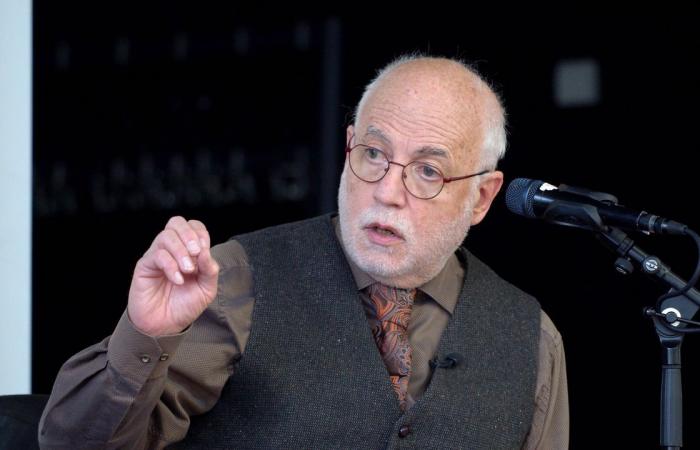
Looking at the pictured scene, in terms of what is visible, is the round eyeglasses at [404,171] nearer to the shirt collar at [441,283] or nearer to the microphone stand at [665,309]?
the shirt collar at [441,283]

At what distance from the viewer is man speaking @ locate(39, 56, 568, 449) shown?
2.21 m

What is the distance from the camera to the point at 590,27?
11.2ft

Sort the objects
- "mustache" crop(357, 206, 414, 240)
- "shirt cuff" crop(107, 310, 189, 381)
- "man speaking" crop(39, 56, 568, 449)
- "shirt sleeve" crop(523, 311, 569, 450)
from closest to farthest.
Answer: "shirt cuff" crop(107, 310, 189, 381), "man speaking" crop(39, 56, 568, 449), "mustache" crop(357, 206, 414, 240), "shirt sleeve" crop(523, 311, 569, 450)

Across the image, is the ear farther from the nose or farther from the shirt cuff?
the shirt cuff

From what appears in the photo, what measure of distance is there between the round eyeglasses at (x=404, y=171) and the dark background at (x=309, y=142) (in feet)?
3.81

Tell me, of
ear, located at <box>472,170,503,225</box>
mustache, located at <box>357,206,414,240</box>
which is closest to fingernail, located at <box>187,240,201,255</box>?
mustache, located at <box>357,206,414,240</box>

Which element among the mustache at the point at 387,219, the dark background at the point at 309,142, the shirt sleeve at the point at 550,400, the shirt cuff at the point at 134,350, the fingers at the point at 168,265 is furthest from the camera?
the dark background at the point at 309,142

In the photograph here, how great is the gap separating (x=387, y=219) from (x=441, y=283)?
29 centimetres

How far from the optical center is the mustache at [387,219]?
7.61 feet

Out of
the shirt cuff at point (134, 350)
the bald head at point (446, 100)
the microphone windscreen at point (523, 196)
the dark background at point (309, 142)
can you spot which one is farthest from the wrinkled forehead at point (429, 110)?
the dark background at point (309, 142)

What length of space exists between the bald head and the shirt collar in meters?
0.28

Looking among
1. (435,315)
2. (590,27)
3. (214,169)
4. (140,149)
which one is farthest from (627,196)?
(140,149)

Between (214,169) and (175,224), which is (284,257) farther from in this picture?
(214,169)

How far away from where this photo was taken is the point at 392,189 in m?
2.31
